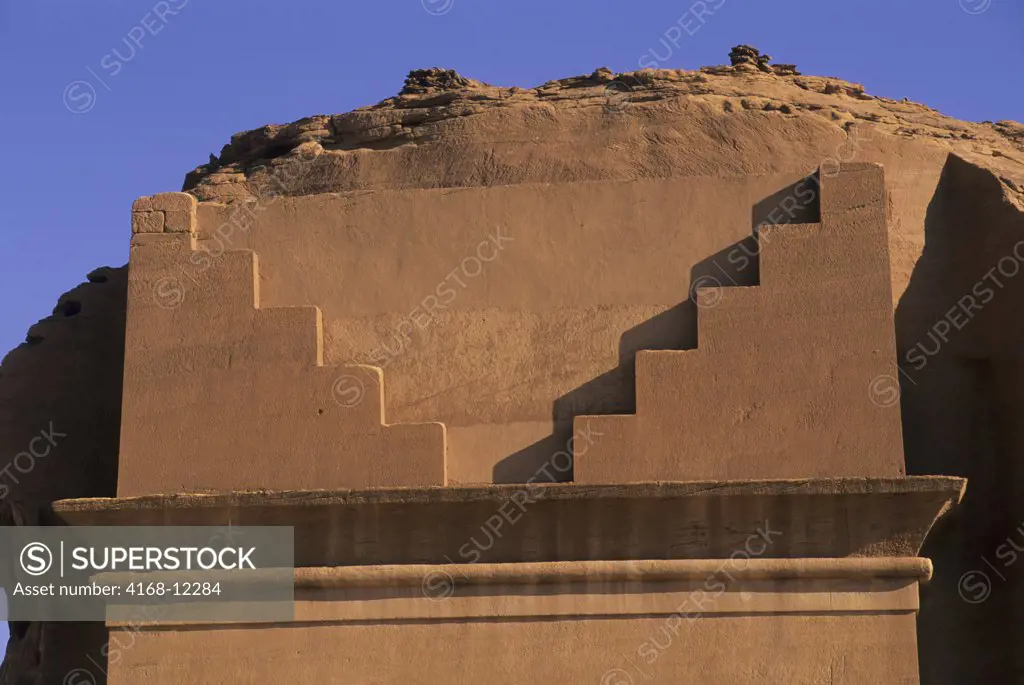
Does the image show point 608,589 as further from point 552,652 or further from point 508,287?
point 508,287

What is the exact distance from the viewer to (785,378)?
447 inches

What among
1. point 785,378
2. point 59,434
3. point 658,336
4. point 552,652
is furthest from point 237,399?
point 785,378

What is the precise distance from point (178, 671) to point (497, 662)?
190cm

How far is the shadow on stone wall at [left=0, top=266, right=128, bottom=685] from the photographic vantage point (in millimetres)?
13047

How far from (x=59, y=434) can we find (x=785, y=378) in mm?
5110

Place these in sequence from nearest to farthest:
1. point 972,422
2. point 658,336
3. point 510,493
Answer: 1. point 510,493
2. point 658,336
3. point 972,422

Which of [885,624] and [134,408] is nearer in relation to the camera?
[885,624]

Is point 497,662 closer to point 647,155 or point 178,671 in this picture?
point 178,671

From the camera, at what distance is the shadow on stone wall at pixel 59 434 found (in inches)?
514

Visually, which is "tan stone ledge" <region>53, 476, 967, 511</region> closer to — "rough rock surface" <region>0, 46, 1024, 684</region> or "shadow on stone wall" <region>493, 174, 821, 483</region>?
"shadow on stone wall" <region>493, 174, 821, 483</region>

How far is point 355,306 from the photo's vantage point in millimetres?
12109

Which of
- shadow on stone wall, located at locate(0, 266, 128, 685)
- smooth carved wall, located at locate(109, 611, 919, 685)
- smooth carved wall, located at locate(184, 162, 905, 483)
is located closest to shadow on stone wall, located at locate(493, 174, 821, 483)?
smooth carved wall, located at locate(184, 162, 905, 483)

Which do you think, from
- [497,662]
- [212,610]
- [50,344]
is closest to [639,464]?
[497,662]

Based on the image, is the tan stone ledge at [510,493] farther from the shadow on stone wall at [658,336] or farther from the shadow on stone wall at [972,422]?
the shadow on stone wall at [972,422]
